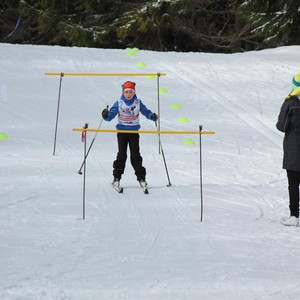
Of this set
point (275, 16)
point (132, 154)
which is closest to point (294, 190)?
point (132, 154)

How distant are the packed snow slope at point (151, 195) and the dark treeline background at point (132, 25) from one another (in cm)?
919

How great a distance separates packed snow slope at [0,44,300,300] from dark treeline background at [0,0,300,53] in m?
9.19

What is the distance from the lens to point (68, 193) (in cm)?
859

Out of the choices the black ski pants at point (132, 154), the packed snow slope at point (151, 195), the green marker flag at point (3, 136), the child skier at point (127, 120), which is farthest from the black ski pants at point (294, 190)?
the green marker flag at point (3, 136)

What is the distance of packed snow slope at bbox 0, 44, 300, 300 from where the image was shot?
557cm

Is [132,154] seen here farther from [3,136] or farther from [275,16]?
[275,16]

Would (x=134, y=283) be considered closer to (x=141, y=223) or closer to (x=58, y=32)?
(x=141, y=223)

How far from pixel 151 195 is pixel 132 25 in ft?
61.7

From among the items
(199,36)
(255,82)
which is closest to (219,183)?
(255,82)

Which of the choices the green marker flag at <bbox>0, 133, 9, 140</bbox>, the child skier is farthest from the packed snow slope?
the child skier

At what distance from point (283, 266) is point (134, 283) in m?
1.38

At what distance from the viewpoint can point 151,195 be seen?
8.69m

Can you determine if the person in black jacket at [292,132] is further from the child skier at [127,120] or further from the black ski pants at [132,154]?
the black ski pants at [132,154]

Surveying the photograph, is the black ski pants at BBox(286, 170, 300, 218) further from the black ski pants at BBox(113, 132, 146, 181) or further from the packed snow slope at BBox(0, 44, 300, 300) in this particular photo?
the black ski pants at BBox(113, 132, 146, 181)
